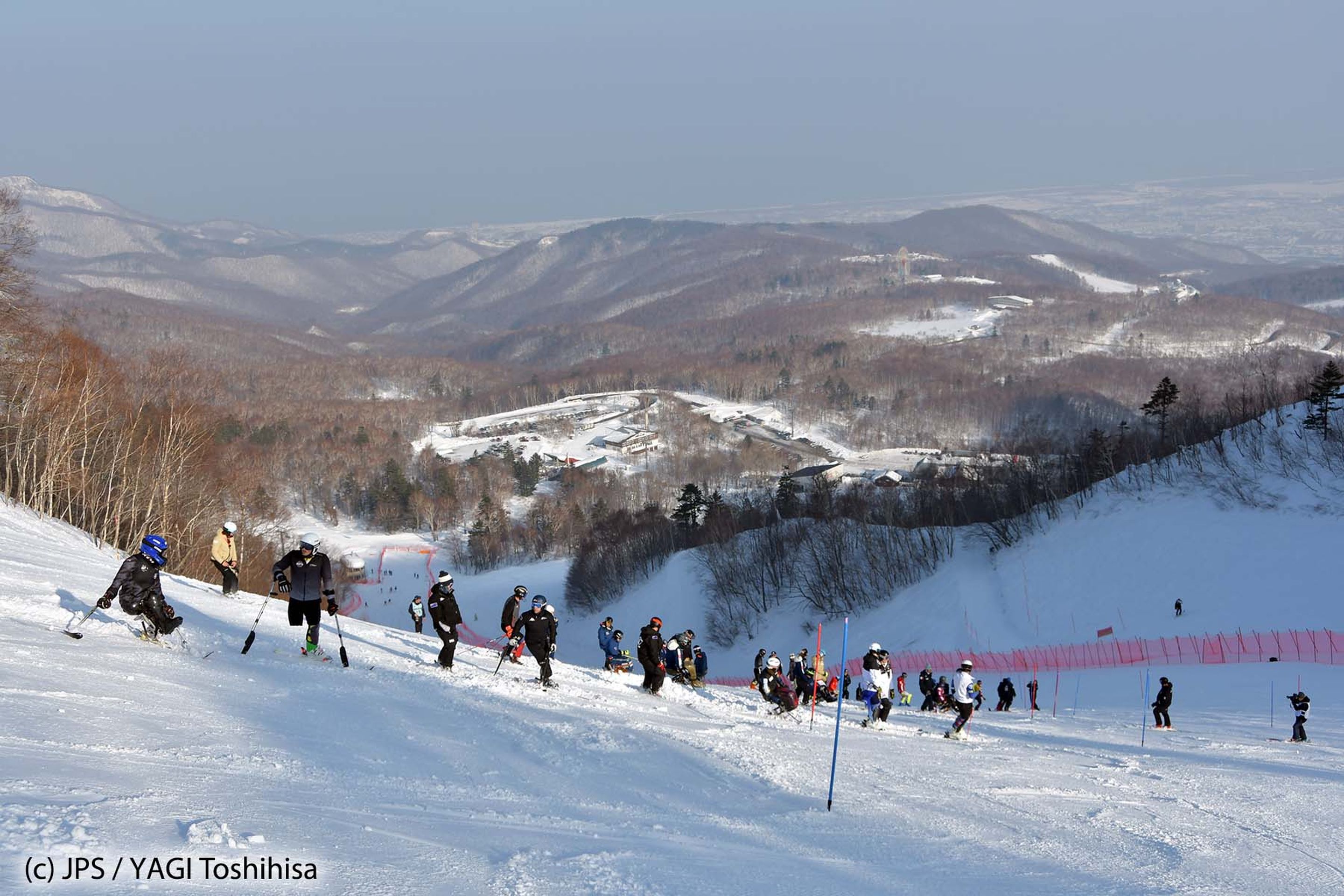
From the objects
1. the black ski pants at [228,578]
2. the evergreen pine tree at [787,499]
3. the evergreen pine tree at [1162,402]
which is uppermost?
the evergreen pine tree at [1162,402]

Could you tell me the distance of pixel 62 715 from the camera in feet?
29.1

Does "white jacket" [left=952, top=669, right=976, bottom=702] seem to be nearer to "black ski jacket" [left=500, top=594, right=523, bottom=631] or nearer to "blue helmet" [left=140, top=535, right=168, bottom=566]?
"black ski jacket" [left=500, top=594, right=523, bottom=631]

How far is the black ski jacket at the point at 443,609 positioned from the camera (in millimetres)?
15852

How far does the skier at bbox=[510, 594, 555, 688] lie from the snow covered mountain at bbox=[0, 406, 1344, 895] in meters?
0.46

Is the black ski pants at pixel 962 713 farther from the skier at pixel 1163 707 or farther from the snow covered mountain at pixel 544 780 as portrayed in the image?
the skier at pixel 1163 707

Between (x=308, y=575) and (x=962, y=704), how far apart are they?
33.1 ft

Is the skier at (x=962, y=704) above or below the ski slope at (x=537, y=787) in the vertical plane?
above

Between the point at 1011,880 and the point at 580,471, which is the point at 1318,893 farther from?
the point at 580,471

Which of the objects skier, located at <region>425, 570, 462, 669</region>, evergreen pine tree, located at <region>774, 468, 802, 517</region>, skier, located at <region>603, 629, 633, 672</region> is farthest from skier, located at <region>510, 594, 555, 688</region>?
evergreen pine tree, located at <region>774, 468, 802, 517</region>

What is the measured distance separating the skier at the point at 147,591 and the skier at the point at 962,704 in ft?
37.5

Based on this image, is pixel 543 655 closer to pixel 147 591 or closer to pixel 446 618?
pixel 446 618

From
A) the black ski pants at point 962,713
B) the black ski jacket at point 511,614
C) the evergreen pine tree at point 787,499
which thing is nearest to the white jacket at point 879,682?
the black ski pants at point 962,713

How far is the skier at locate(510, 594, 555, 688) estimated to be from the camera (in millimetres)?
15562

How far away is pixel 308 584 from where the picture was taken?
14.2m
